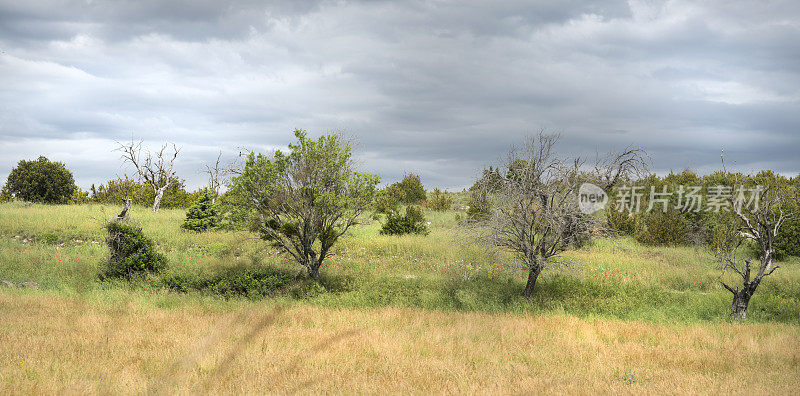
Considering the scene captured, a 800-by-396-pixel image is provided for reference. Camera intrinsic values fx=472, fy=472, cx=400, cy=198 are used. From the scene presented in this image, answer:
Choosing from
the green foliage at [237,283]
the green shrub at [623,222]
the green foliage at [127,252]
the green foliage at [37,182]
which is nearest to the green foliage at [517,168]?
the green foliage at [237,283]

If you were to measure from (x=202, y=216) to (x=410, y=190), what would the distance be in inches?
998

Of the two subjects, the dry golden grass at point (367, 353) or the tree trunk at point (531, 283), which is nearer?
the dry golden grass at point (367, 353)

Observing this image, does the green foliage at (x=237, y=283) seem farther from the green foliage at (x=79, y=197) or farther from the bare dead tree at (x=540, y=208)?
the green foliage at (x=79, y=197)

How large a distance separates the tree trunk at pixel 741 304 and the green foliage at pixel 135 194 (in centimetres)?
4465

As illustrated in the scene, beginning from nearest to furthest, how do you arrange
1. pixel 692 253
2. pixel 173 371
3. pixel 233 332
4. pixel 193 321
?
pixel 173 371 → pixel 233 332 → pixel 193 321 → pixel 692 253

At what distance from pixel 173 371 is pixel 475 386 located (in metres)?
5.20

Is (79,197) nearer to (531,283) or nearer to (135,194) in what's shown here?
(135,194)

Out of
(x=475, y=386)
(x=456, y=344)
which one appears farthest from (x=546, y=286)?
(x=475, y=386)

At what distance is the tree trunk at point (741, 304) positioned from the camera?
Result: 14.5m

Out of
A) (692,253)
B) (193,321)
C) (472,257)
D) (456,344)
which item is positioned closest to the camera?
(456,344)

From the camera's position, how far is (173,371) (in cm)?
822

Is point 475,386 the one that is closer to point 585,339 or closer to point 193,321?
point 585,339

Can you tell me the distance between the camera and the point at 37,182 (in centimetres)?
4203

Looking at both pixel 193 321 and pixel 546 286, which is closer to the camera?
pixel 193 321
